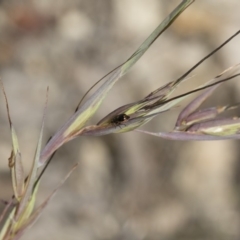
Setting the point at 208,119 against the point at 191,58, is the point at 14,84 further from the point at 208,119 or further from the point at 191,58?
the point at 208,119

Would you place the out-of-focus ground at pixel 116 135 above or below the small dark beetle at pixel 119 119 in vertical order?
above

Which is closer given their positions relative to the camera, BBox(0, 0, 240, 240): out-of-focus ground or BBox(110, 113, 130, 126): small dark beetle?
BBox(110, 113, 130, 126): small dark beetle

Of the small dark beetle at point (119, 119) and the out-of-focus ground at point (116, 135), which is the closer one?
the small dark beetle at point (119, 119)

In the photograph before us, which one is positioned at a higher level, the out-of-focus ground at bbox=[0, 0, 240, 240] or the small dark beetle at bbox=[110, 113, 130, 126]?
the out-of-focus ground at bbox=[0, 0, 240, 240]

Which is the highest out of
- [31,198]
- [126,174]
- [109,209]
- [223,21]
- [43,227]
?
[223,21]

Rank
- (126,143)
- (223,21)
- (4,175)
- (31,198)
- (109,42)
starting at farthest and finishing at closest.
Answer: (223,21)
(109,42)
(126,143)
(4,175)
(31,198)

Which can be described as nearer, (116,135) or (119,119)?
(119,119)

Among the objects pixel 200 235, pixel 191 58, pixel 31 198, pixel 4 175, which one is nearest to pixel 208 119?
pixel 31 198

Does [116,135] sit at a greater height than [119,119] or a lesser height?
greater
